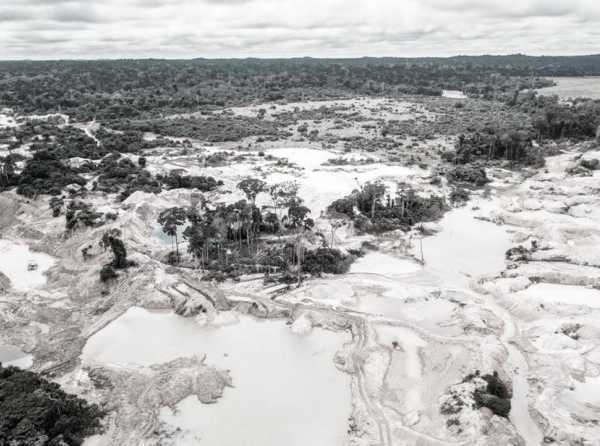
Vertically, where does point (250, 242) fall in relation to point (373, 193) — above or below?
below

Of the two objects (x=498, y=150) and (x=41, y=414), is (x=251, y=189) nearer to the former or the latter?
(x=41, y=414)

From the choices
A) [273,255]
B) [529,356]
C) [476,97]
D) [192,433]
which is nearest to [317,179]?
[273,255]

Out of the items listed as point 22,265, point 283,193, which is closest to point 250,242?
point 283,193

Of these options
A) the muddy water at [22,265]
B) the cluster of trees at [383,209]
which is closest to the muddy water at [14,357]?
the muddy water at [22,265]

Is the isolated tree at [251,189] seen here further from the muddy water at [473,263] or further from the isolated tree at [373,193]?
the muddy water at [473,263]

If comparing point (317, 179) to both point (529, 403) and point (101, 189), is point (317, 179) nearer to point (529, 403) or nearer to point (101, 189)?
point (101, 189)

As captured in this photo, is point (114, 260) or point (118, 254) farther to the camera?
point (114, 260)
